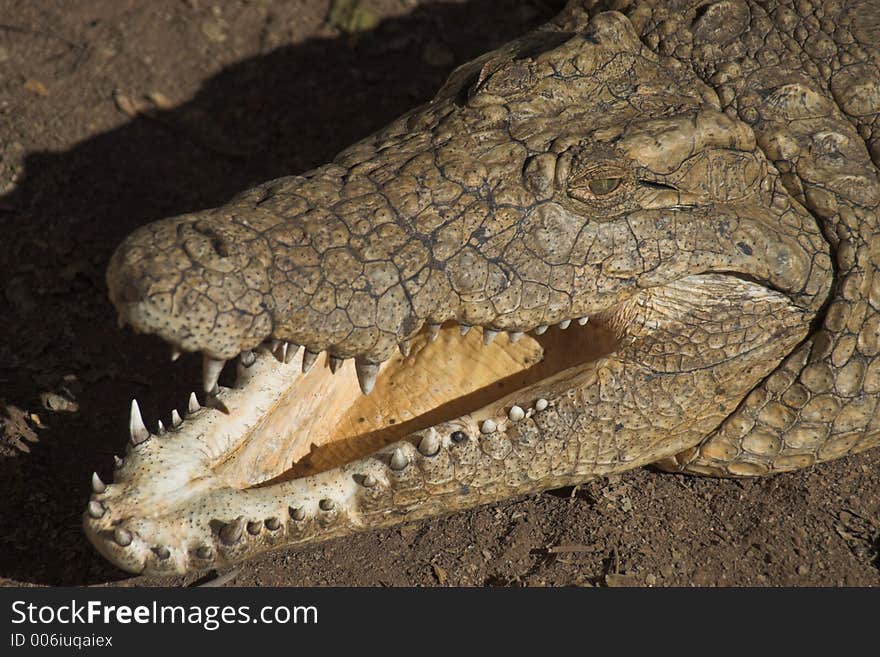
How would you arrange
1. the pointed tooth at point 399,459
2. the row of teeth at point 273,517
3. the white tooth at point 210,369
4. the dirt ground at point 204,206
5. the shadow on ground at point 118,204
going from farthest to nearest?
the shadow on ground at point 118,204, the dirt ground at point 204,206, the pointed tooth at point 399,459, the row of teeth at point 273,517, the white tooth at point 210,369

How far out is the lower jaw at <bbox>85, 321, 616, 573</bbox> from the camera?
3.35 m

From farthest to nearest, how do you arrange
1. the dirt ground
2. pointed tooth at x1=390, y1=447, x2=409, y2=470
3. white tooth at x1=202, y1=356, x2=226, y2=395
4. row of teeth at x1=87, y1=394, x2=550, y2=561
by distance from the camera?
the dirt ground < pointed tooth at x1=390, y1=447, x2=409, y2=470 < row of teeth at x1=87, y1=394, x2=550, y2=561 < white tooth at x1=202, y1=356, x2=226, y2=395

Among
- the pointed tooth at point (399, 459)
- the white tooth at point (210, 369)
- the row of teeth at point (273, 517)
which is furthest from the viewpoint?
the pointed tooth at point (399, 459)

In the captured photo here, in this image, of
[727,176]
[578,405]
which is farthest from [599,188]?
[578,405]

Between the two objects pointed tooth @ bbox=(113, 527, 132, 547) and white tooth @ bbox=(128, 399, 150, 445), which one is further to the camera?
white tooth @ bbox=(128, 399, 150, 445)

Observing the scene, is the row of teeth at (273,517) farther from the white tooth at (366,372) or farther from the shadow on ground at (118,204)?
the shadow on ground at (118,204)

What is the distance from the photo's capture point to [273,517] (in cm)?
341

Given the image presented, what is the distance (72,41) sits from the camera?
6.24 m

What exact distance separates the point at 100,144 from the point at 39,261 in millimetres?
928

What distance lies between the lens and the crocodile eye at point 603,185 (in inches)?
139

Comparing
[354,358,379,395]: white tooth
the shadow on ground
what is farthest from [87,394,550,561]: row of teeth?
the shadow on ground

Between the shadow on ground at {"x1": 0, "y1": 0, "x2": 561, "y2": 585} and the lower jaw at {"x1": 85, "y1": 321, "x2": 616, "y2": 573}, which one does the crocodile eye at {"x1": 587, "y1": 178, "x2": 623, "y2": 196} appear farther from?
the shadow on ground at {"x1": 0, "y1": 0, "x2": 561, "y2": 585}

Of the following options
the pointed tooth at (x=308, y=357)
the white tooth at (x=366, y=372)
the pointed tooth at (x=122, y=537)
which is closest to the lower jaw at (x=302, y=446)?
the pointed tooth at (x=122, y=537)

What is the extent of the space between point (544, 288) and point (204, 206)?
2783 mm
